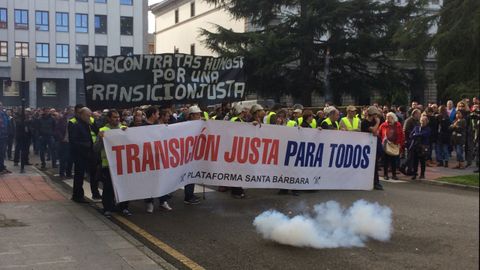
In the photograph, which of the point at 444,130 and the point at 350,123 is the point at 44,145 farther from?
the point at 444,130

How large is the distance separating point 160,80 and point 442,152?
966 cm

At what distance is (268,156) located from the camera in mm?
9391

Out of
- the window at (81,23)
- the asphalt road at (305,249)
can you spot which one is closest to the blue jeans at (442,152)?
the asphalt road at (305,249)

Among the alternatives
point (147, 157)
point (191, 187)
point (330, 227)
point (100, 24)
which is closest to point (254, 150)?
point (191, 187)

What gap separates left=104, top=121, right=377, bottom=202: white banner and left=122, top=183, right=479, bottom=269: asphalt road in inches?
18.6

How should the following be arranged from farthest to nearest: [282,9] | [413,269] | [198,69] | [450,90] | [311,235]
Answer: [282,9] → [198,69] → [311,235] → [413,269] → [450,90]

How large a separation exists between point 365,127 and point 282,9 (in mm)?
26235

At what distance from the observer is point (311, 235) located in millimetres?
6562

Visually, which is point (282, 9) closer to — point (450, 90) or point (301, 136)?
point (301, 136)

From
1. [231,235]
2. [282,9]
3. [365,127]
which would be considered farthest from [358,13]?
[231,235]

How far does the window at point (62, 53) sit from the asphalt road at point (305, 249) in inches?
2377

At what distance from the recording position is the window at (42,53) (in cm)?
6619

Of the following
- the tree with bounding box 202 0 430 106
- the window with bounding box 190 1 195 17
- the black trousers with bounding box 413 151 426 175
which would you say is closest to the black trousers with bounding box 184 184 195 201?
the black trousers with bounding box 413 151 426 175

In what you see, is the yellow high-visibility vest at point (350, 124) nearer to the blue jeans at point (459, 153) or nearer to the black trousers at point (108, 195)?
the blue jeans at point (459, 153)
